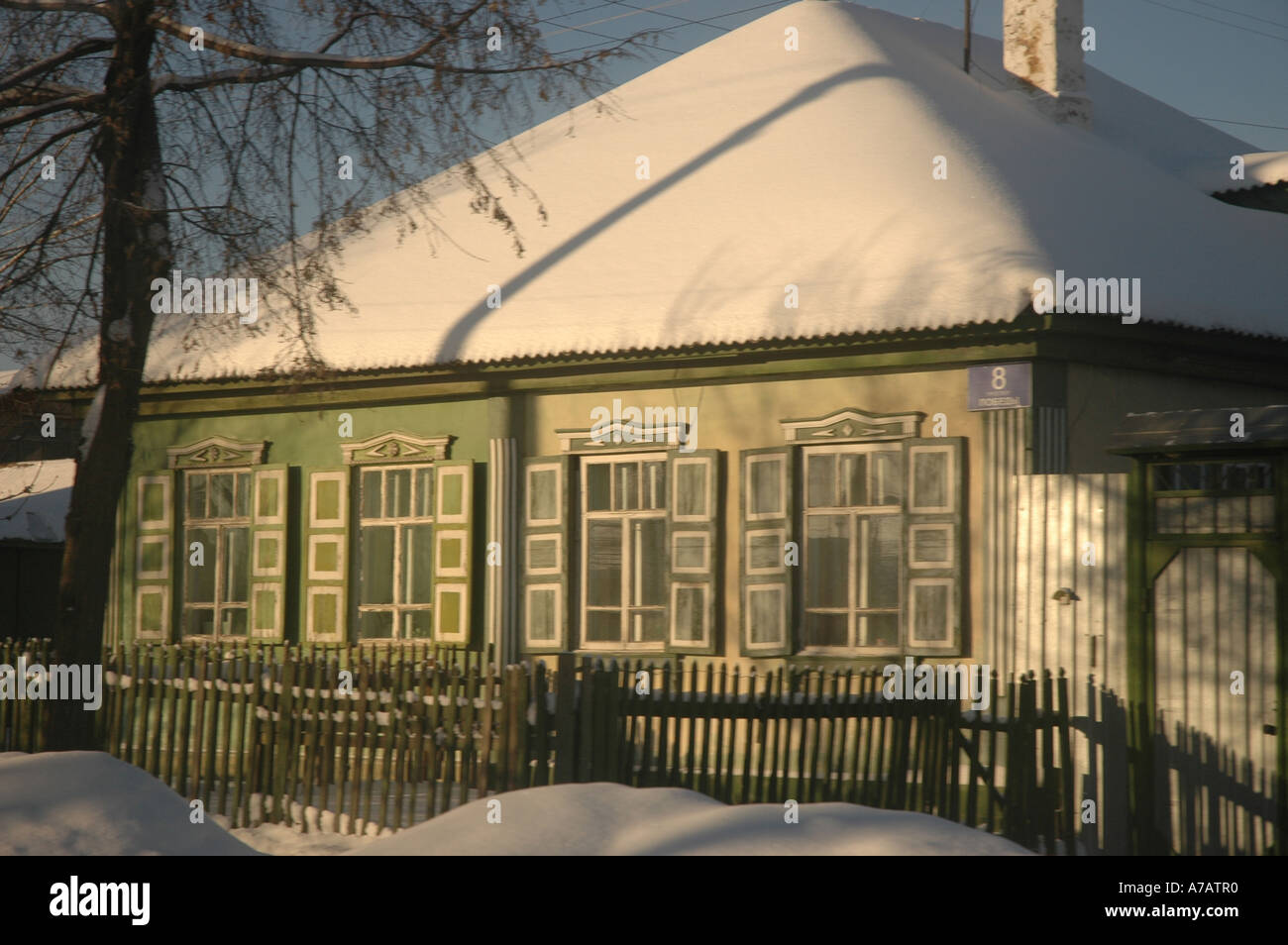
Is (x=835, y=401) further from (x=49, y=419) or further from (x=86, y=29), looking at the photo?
(x=49, y=419)

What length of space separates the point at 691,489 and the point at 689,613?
3.04 feet

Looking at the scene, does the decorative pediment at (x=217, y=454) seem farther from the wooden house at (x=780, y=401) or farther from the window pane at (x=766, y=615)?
the window pane at (x=766, y=615)

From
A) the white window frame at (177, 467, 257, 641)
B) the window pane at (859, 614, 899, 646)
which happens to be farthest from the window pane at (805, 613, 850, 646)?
the white window frame at (177, 467, 257, 641)

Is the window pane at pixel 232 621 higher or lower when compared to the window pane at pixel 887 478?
lower

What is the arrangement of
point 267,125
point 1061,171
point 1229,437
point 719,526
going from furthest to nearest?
1. point 1061,171
2. point 719,526
3. point 267,125
4. point 1229,437

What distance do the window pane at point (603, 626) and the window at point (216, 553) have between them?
11.3 feet

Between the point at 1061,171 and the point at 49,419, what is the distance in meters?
9.10

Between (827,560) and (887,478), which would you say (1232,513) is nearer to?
(887,478)

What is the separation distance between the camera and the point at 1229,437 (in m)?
6.87

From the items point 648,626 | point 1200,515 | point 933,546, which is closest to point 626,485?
point 648,626

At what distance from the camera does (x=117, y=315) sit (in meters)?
8.84

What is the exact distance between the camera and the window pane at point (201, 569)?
1330 cm

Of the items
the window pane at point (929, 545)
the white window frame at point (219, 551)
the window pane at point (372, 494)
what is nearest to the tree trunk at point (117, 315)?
the window pane at point (372, 494)

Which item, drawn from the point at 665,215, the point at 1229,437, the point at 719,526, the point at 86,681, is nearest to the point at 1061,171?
the point at 665,215
